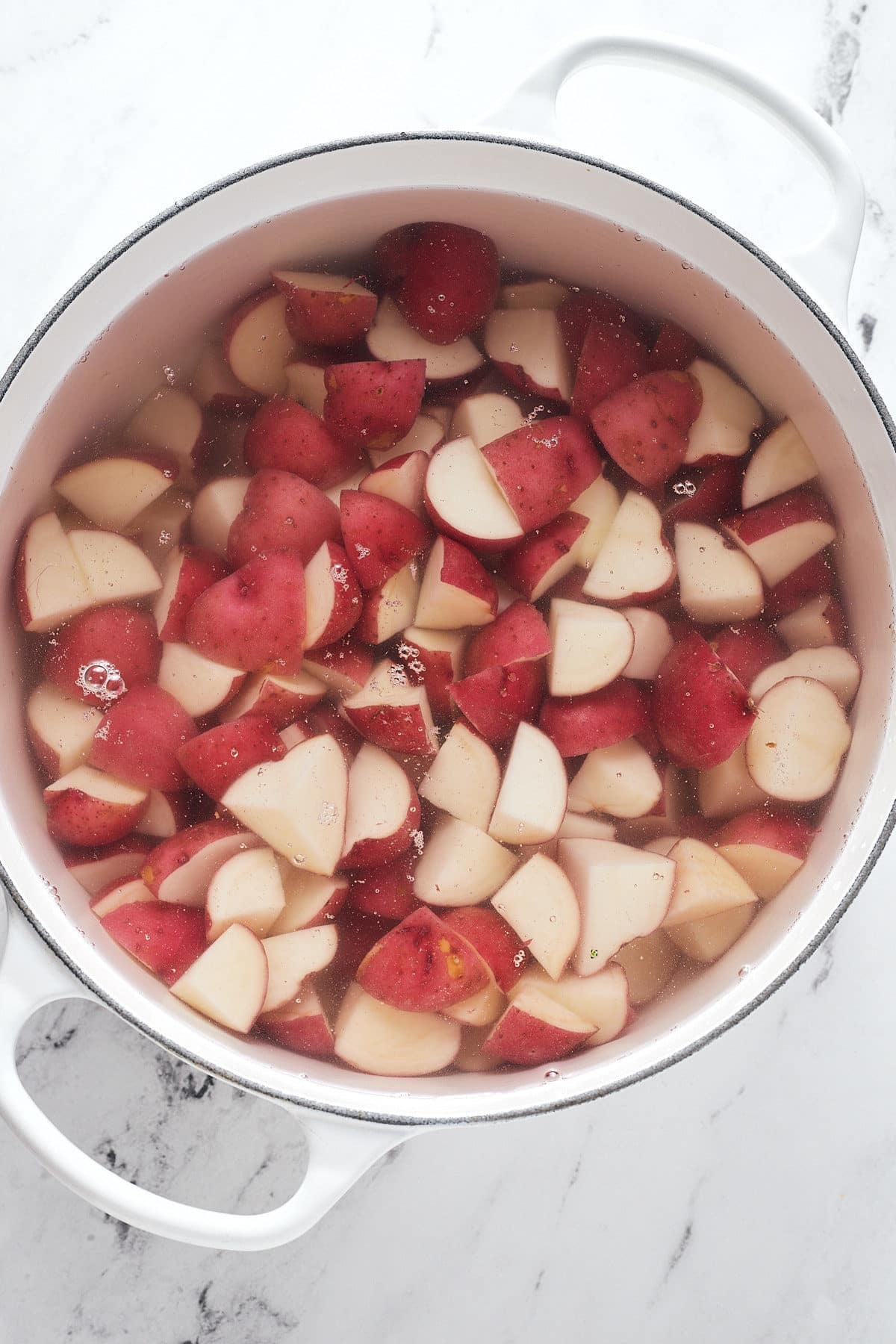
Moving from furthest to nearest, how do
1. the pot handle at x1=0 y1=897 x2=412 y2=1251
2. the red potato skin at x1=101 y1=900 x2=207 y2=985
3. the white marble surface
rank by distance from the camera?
→ 1. the white marble surface
2. the red potato skin at x1=101 y1=900 x2=207 y2=985
3. the pot handle at x1=0 y1=897 x2=412 y2=1251

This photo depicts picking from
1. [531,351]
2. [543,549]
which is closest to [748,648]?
[543,549]

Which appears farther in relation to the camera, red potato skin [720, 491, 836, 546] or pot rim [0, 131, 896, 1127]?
red potato skin [720, 491, 836, 546]

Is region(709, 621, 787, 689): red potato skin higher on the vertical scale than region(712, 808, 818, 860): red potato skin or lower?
higher

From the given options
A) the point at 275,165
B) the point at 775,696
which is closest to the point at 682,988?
the point at 775,696

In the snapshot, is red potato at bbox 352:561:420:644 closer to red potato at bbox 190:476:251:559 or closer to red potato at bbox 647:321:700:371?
red potato at bbox 190:476:251:559

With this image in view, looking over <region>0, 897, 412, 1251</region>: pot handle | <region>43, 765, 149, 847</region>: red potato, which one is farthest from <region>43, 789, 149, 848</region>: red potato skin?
<region>0, 897, 412, 1251</region>: pot handle

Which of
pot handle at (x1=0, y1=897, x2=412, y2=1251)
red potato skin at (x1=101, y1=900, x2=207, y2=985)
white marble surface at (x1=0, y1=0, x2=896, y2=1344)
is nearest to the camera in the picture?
pot handle at (x1=0, y1=897, x2=412, y2=1251)

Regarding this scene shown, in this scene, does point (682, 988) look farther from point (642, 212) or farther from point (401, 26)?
point (401, 26)
